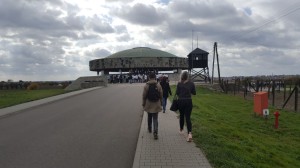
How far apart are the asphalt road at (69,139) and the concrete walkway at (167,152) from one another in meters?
0.29

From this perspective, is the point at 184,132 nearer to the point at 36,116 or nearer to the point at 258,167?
the point at 258,167

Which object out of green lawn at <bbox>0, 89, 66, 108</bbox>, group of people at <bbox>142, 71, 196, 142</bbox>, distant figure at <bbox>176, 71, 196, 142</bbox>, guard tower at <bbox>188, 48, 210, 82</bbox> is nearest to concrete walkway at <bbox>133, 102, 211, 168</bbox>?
group of people at <bbox>142, 71, 196, 142</bbox>

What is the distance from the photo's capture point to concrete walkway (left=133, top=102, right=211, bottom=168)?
768cm

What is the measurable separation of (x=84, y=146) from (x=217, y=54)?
4422 cm

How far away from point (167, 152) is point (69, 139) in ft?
10.8

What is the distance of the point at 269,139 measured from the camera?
14.2 meters

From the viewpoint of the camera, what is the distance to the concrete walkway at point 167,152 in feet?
25.2

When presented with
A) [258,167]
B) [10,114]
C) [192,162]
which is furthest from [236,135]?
[10,114]

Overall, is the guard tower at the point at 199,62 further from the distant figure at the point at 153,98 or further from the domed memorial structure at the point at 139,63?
the distant figure at the point at 153,98

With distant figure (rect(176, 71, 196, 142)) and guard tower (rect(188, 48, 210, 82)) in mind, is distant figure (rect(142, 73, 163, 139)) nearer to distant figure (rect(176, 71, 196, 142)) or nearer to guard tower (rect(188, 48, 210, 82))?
distant figure (rect(176, 71, 196, 142))

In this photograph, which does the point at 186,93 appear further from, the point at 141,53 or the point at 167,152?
the point at 141,53

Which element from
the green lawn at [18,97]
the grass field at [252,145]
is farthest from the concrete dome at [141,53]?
the grass field at [252,145]

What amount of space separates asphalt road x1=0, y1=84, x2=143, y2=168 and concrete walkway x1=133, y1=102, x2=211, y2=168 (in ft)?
0.97

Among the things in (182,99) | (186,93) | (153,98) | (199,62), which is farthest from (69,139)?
(199,62)
